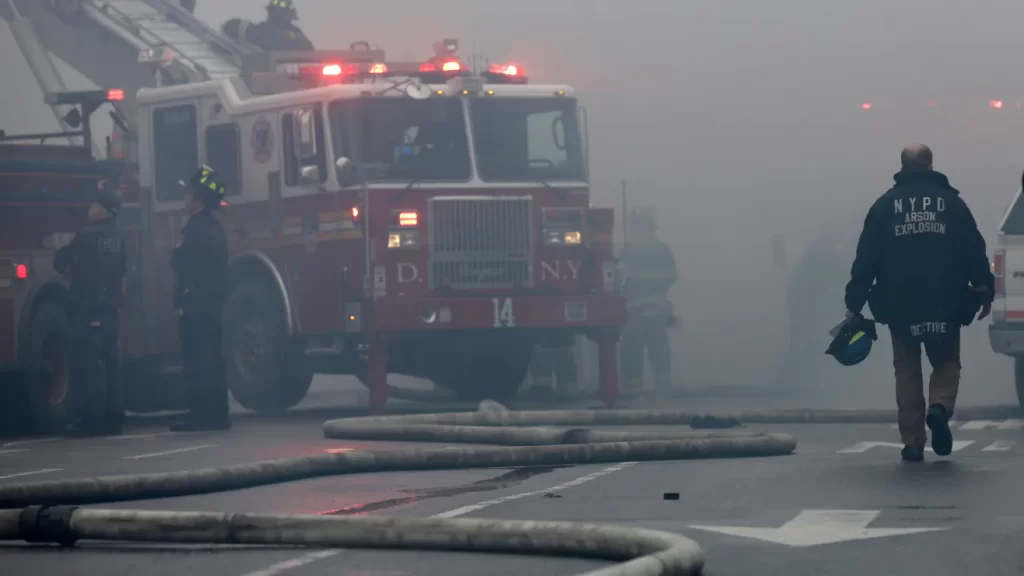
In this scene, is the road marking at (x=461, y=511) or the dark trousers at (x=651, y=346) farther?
the dark trousers at (x=651, y=346)

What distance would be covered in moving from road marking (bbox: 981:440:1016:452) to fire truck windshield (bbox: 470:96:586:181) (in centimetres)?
558

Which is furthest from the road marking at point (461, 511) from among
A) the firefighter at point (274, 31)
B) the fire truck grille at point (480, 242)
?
the firefighter at point (274, 31)

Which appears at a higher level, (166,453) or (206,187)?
(206,187)

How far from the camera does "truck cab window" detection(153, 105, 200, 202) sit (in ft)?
53.4

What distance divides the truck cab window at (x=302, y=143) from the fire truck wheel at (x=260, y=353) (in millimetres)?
1061

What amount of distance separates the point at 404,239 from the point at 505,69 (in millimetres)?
2071

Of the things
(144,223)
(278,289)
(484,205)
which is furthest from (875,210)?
(144,223)

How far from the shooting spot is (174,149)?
16.4 meters

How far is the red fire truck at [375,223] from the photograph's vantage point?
15.1 meters

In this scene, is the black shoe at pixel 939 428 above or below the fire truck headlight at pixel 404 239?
below

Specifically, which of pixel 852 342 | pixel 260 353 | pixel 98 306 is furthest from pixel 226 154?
pixel 852 342

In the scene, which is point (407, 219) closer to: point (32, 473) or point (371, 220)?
point (371, 220)

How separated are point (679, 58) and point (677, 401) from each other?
791 centimetres

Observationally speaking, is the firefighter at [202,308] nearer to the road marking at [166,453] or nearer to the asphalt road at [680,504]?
the asphalt road at [680,504]
